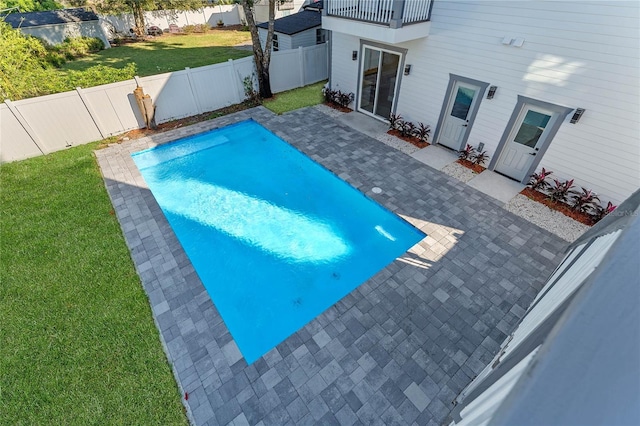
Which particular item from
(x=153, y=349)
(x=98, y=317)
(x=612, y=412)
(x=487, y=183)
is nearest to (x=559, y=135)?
(x=487, y=183)

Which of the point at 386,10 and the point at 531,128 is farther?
the point at 386,10

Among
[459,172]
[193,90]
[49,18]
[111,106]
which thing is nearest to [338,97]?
[193,90]

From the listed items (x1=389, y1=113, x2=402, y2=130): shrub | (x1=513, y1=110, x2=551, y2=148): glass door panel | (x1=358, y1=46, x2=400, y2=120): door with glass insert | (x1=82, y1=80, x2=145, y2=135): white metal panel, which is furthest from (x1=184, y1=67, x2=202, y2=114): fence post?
(x1=513, y1=110, x2=551, y2=148): glass door panel

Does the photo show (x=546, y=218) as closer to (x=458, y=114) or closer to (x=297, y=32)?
(x=458, y=114)

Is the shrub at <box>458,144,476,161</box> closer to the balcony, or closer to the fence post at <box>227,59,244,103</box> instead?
the balcony

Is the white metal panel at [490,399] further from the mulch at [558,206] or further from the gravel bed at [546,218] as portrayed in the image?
the mulch at [558,206]
